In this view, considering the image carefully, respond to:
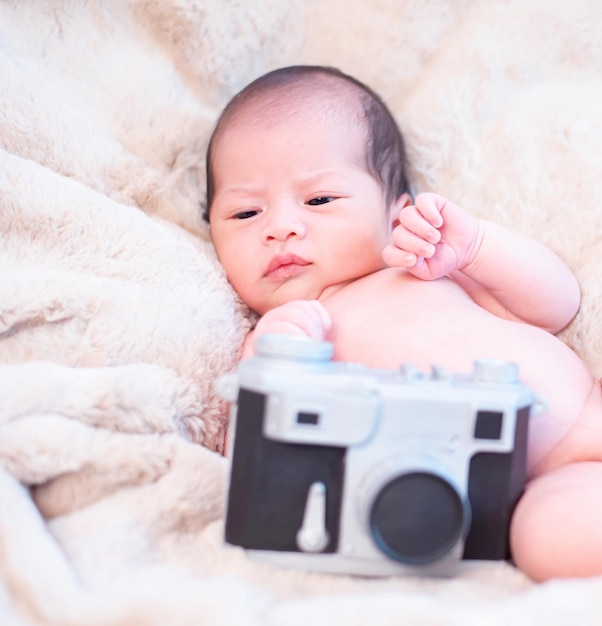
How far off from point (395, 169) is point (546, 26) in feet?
1.23

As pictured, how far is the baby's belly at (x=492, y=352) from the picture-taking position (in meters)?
0.91

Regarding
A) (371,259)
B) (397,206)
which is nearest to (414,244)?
(371,259)

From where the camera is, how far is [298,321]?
2.99 ft

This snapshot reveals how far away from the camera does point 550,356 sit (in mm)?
965

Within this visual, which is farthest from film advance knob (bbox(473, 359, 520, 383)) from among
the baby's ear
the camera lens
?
the baby's ear

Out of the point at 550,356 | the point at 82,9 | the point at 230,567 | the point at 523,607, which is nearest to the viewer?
the point at 523,607

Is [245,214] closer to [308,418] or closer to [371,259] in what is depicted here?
[371,259]

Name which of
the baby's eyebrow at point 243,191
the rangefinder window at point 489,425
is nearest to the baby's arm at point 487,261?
the baby's eyebrow at point 243,191

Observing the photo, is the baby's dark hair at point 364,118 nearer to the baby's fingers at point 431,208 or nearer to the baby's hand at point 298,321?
the baby's fingers at point 431,208

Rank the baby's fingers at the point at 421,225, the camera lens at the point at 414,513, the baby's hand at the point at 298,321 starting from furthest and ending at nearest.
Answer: the baby's fingers at the point at 421,225
the baby's hand at the point at 298,321
the camera lens at the point at 414,513

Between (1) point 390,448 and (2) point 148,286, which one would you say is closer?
(1) point 390,448

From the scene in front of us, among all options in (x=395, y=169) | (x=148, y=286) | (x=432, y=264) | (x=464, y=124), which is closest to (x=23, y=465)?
(x=148, y=286)

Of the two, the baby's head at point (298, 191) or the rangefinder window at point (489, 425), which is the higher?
the baby's head at point (298, 191)

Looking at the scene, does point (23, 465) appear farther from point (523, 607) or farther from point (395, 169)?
point (395, 169)
